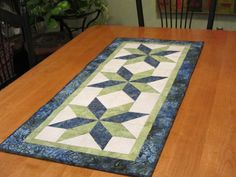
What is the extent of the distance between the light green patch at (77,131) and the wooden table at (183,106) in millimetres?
124

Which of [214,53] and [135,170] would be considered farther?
[214,53]

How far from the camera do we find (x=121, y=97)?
1264 millimetres

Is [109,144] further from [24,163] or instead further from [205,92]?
[205,92]

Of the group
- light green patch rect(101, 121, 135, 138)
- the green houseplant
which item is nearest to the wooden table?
light green patch rect(101, 121, 135, 138)

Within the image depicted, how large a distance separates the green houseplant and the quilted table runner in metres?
1.15

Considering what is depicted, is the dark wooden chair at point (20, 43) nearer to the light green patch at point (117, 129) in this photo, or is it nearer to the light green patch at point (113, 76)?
the light green patch at point (113, 76)

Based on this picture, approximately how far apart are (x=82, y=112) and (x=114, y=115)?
121mm

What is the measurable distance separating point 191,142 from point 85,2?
6.88 ft

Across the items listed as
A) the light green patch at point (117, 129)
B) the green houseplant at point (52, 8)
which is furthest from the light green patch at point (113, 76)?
the green houseplant at point (52, 8)

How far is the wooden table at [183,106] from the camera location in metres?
0.90

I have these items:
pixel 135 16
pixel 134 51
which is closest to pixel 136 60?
pixel 134 51

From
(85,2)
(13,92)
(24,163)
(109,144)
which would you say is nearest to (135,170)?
(109,144)

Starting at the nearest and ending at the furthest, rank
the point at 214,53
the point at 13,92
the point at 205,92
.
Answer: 1. the point at 205,92
2. the point at 13,92
3. the point at 214,53

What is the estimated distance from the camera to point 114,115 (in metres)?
1.15
